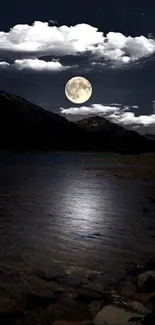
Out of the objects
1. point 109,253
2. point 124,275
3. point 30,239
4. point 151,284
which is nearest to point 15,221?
point 30,239

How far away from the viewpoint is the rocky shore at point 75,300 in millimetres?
9914

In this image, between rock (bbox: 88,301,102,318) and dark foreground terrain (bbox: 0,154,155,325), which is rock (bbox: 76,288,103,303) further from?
rock (bbox: 88,301,102,318)

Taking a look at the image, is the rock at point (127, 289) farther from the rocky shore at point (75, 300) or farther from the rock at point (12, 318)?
the rock at point (12, 318)

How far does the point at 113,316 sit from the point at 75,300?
2004 mm

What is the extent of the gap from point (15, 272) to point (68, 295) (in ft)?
9.91

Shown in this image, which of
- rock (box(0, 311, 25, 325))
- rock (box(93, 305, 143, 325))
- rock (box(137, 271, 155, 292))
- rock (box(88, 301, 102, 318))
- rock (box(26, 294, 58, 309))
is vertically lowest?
rock (box(26, 294, 58, 309))

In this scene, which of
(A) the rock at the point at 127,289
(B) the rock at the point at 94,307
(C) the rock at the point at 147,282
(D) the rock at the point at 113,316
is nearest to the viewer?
(D) the rock at the point at 113,316

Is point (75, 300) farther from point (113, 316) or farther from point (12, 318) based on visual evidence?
point (12, 318)

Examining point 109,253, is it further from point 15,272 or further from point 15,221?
point 15,221

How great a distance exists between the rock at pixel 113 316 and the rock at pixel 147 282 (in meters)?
2.43

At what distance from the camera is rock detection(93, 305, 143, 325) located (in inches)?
368

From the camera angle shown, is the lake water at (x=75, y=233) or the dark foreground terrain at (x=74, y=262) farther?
the lake water at (x=75, y=233)

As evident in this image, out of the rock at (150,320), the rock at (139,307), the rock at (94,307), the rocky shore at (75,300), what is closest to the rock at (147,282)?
the rocky shore at (75,300)

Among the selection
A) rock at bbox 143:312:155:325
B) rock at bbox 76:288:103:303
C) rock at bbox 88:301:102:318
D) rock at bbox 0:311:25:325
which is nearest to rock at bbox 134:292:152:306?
rock at bbox 76:288:103:303
